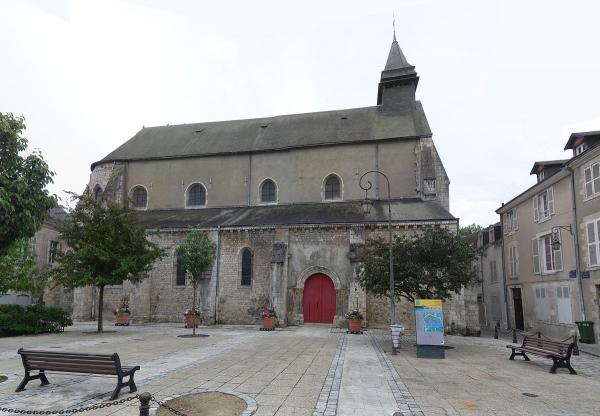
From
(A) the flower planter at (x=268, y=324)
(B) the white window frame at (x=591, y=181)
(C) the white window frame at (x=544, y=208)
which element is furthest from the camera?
(A) the flower planter at (x=268, y=324)

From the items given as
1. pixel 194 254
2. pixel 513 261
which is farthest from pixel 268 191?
pixel 513 261

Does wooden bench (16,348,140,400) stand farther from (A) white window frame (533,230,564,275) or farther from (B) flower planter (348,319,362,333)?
(A) white window frame (533,230,564,275)

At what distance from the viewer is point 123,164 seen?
2889 centimetres

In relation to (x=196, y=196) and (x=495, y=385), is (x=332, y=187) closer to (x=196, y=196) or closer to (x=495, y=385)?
(x=196, y=196)

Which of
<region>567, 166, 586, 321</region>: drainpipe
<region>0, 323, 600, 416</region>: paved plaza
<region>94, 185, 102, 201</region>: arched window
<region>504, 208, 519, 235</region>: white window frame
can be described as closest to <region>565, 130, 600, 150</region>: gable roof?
<region>567, 166, 586, 321</region>: drainpipe

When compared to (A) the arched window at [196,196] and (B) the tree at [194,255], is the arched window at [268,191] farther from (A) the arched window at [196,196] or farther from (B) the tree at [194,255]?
(B) the tree at [194,255]

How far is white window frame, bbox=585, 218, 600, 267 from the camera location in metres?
15.7

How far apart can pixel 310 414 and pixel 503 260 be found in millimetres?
23349

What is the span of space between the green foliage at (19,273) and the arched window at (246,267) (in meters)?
9.50

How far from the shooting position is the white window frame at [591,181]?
617 inches

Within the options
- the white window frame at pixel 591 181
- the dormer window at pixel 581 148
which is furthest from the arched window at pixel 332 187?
the white window frame at pixel 591 181

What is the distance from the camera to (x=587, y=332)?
1591cm

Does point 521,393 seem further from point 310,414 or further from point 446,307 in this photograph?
point 446,307

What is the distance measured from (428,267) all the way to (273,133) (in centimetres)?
1677
